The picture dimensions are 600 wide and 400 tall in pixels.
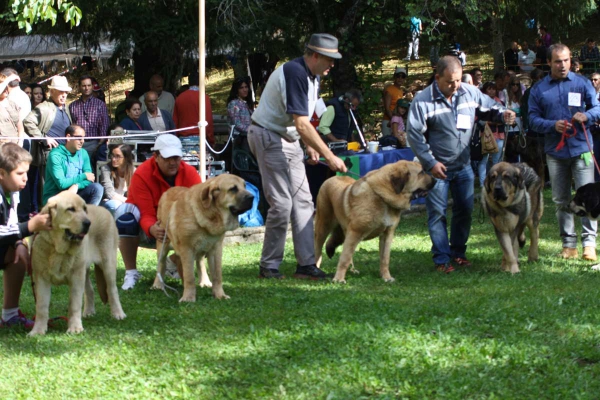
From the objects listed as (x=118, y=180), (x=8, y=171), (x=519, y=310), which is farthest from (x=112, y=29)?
(x=519, y=310)

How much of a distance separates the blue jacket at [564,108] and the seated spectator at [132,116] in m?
6.01

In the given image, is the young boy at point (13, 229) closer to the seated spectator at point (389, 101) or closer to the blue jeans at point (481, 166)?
the blue jeans at point (481, 166)

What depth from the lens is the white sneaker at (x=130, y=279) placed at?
741 centimetres

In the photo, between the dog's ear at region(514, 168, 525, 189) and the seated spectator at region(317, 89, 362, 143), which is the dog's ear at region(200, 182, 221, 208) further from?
the seated spectator at region(317, 89, 362, 143)

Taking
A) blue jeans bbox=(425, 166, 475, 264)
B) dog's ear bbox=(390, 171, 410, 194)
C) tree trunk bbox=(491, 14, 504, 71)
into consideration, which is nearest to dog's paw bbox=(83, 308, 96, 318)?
dog's ear bbox=(390, 171, 410, 194)

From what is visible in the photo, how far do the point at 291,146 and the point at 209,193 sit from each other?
130cm

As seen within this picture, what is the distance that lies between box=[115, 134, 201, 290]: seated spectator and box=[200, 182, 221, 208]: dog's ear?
0.85 meters

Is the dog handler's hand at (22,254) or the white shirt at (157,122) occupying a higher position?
the white shirt at (157,122)

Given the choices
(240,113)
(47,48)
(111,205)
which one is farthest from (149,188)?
(47,48)

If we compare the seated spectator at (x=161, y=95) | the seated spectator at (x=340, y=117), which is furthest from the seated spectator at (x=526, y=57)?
the seated spectator at (x=161, y=95)

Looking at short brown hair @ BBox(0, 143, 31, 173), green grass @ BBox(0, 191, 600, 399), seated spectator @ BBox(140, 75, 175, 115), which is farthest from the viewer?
seated spectator @ BBox(140, 75, 175, 115)

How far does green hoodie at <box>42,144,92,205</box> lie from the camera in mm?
9875

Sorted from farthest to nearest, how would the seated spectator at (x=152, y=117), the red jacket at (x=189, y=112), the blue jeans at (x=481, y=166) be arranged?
1. the blue jeans at (x=481, y=166)
2. the red jacket at (x=189, y=112)
3. the seated spectator at (x=152, y=117)

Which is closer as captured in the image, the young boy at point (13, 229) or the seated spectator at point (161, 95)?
the young boy at point (13, 229)
